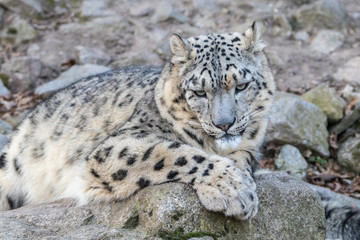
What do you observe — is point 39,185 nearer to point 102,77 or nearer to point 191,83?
point 102,77

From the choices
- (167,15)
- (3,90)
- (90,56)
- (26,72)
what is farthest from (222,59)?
(167,15)

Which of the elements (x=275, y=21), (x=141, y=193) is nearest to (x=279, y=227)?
(x=141, y=193)

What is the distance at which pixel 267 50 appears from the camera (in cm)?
980

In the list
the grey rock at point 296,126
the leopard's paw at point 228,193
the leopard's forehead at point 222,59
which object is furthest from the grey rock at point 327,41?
the leopard's paw at point 228,193

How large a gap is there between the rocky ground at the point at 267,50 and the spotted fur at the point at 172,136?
270 cm

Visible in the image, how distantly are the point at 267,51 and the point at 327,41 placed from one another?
151cm

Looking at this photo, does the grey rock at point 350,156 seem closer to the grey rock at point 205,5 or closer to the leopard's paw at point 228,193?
the leopard's paw at point 228,193

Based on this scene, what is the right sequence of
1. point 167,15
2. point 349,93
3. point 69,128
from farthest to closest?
point 167,15
point 349,93
point 69,128

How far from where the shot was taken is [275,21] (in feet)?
36.1

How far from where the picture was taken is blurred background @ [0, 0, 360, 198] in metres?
Answer: 7.82

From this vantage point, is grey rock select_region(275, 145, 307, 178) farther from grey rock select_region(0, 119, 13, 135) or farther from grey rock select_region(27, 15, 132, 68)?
grey rock select_region(27, 15, 132, 68)

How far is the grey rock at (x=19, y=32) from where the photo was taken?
1084cm

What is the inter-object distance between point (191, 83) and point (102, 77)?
2.12 metres

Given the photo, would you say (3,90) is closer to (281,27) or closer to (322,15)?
(281,27)
